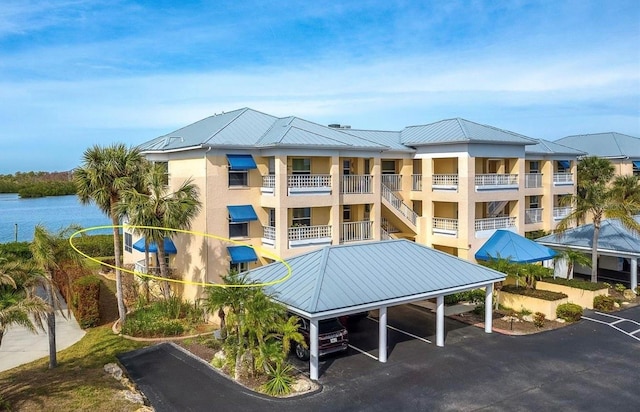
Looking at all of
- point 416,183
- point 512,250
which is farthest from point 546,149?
point 512,250

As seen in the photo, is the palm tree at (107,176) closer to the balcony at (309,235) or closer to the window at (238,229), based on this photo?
the window at (238,229)

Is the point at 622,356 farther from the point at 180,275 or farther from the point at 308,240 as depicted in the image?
the point at 180,275

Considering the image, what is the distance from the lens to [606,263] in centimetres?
3659

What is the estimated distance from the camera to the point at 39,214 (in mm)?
65500

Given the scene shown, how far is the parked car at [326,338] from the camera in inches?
780

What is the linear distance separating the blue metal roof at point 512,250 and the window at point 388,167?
8221 mm

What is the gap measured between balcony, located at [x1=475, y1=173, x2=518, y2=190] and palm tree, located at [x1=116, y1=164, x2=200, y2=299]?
60.2 feet

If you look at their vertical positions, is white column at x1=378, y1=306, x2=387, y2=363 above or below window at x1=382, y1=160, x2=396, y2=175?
below

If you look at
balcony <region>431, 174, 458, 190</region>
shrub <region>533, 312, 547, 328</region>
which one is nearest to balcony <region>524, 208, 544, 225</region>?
balcony <region>431, 174, 458, 190</region>

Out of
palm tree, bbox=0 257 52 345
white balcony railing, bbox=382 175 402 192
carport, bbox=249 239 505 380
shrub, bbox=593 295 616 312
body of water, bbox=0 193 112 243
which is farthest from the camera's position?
body of water, bbox=0 193 112 243

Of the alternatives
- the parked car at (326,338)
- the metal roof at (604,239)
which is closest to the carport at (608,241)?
the metal roof at (604,239)

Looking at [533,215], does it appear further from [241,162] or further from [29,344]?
[29,344]

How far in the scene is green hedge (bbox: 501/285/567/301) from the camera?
26.2m

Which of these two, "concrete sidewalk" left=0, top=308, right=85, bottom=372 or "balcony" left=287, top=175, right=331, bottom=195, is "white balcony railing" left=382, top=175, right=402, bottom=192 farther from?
"concrete sidewalk" left=0, top=308, right=85, bottom=372
